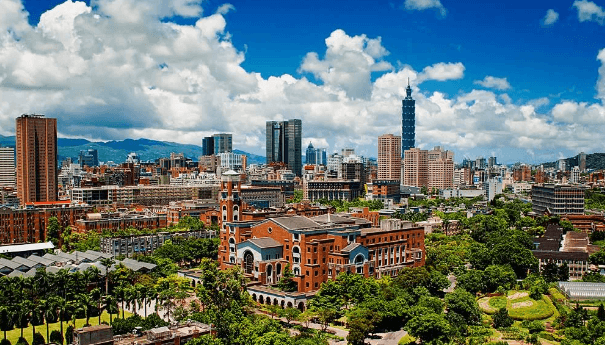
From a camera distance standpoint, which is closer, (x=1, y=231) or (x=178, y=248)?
(x=178, y=248)

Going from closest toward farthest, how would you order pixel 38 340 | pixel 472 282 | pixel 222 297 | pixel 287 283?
pixel 38 340
pixel 222 297
pixel 287 283
pixel 472 282

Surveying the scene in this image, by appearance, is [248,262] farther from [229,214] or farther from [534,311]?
[534,311]

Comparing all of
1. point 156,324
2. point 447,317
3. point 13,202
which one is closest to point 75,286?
point 156,324

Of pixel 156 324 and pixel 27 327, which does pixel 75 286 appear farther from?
pixel 156 324

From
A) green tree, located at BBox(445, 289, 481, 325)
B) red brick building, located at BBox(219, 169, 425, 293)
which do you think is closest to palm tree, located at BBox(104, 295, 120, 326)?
red brick building, located at BBox(219, 169, 425, 293)

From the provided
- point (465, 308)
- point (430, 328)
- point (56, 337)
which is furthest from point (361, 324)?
point (56, 337)

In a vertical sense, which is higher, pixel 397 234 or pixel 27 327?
pixel 397 234
